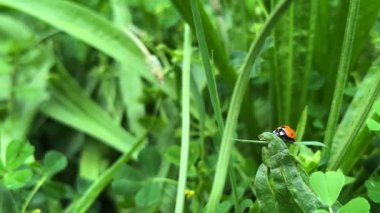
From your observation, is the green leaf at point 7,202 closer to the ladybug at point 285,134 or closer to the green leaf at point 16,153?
the green leaf at point 16,153

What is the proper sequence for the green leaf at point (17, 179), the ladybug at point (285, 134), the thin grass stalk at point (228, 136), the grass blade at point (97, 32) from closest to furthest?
the thin grass stalk at point (228, 136)
the ladybug at point (285, 134)
the green leaf at point (17, 179)
the grass blade at point (97, 32)

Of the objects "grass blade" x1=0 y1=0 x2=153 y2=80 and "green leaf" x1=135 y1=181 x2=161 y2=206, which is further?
"grass blade" x1=0 y1=0 x2=153 y2=80

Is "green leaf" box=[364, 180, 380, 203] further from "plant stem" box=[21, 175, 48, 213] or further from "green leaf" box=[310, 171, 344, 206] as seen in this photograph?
"plant stem" box=[21, 175, 48, 213]

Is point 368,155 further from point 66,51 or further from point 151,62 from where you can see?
point 66,51

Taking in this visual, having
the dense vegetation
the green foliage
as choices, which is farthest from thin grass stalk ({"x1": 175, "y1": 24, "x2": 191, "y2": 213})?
the green foliage

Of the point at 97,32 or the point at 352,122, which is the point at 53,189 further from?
the point at 352,122

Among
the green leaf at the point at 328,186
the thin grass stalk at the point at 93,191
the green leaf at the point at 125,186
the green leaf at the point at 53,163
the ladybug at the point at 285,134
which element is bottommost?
the thin grass stalk at the point at 93,191

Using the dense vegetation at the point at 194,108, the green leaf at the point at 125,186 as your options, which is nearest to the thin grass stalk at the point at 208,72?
the dense vegetation at the point at 194,108

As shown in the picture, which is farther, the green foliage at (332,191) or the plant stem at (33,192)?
the plant stem at (33,192)
